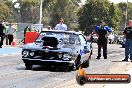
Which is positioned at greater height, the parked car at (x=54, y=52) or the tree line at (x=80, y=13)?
the tree line at (x=80, y=13)

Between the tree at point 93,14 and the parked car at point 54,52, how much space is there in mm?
51606

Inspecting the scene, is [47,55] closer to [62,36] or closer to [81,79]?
[62,36]

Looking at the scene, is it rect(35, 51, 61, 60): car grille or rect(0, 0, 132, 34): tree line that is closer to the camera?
rect(35, 51, 61, 60): car grille

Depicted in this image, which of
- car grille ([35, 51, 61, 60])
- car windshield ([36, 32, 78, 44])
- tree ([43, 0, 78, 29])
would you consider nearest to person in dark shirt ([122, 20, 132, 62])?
car windshield ([36, 32, 78, 44])

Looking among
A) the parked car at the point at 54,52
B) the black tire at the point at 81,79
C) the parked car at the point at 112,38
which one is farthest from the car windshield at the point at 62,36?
the parked car at the point at 112,38

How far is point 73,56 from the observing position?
40.8ft

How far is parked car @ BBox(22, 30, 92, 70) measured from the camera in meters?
12.3

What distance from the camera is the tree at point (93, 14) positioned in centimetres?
6549

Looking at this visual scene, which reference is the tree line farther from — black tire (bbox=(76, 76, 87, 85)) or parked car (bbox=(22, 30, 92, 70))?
black tire (bbox=(76, 76, 87, 85))

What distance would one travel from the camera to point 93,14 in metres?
65.5

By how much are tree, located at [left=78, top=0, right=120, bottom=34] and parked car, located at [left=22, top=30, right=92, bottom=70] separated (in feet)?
169

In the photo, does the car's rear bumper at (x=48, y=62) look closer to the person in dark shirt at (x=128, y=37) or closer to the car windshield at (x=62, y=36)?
the car windshield at (x=62, y=36)

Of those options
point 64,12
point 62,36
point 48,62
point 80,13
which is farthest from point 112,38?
point 48,62

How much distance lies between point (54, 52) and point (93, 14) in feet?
176
